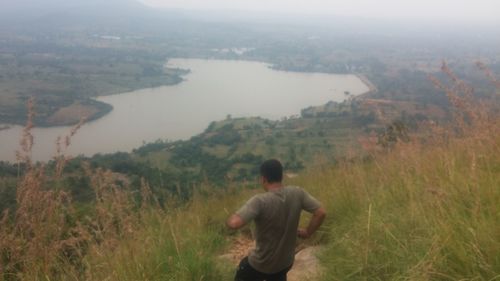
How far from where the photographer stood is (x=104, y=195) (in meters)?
3.13

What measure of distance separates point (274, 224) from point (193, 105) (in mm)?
65798

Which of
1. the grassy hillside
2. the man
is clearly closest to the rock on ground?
the grassy hillside

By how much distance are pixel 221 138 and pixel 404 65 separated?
7450cm

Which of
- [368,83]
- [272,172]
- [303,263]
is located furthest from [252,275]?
[368,83]

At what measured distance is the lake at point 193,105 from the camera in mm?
47575

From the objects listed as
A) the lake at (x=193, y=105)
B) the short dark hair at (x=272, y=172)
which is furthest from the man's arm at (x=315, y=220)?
the lake at (x=193, y=105)

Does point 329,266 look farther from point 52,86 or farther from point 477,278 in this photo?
point 52,86

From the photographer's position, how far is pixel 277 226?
297cm

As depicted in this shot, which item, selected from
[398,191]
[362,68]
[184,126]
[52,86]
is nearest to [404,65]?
[362,68]

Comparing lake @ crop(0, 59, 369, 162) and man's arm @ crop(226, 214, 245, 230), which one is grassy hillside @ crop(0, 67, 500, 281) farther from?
lake @ crop(0, 59, 369, 162)

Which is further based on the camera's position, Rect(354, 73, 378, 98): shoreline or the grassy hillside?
Rect(354, 73, 378, 98): shoreline

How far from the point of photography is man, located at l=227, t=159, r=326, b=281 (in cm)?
295

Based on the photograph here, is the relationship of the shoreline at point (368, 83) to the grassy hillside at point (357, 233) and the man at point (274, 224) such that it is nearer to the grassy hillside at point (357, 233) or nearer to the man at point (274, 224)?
the grassy hillside at point (357, 233)

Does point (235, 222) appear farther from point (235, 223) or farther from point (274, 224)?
point (274, 224)
